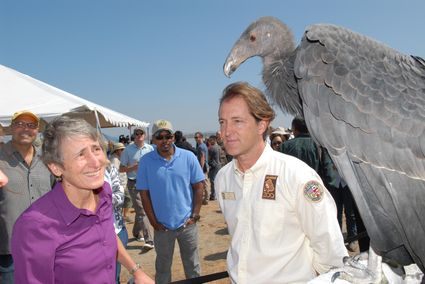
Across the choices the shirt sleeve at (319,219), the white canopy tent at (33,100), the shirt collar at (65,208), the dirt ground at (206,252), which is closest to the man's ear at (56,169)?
the shirt collar at (65,208)

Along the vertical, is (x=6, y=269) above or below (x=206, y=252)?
above

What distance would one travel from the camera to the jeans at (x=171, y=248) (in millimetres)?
5160

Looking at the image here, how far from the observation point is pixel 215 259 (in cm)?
734

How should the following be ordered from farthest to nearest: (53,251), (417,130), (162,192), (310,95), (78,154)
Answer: (162,192) < (310,95) < (417,130) < (78,154) < (53,251)

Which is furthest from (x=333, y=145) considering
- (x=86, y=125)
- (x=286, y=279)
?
(x=86, y=125)

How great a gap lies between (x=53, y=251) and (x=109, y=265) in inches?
17.9

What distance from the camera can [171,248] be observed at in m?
5.20

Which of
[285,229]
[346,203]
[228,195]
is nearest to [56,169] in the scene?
[228,195]

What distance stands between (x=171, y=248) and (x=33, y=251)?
3341 millimetres

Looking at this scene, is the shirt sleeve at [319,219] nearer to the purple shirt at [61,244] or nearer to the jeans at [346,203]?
the purple shirt at [61,244]

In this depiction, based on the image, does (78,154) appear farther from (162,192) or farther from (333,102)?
(162,192)

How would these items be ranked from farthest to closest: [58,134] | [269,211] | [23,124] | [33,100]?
[33,100]
[23,124]
[58,134]
[269,211]

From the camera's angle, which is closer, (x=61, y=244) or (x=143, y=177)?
(x=61, y=244)

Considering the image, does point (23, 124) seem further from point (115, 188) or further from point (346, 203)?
point (346, 203)
